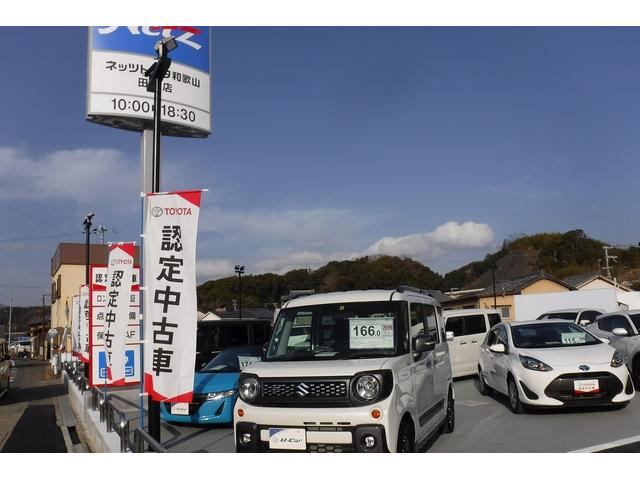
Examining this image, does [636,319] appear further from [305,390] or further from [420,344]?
[305,390]

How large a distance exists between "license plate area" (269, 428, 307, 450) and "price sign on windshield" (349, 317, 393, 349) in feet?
3.52

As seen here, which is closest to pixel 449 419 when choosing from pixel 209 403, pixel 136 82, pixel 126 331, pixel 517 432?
pixel 517 432

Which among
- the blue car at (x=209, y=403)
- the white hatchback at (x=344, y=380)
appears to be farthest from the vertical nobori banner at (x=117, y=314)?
the white hatchback at (x=344, y=380)

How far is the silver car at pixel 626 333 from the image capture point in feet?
34.5

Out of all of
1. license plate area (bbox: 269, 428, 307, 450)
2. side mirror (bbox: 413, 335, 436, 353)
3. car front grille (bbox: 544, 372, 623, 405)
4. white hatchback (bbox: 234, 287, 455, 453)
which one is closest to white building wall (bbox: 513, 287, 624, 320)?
car front grille (bbox: 544, 372, 623, 405)

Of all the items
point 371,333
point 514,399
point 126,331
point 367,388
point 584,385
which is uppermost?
point 371,333

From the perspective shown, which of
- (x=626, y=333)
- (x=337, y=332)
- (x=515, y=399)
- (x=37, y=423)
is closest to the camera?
(x=337, y=332)

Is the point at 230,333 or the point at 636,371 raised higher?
the point at 230,333

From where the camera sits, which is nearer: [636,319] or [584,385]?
[584,385]

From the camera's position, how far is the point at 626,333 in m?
10.4

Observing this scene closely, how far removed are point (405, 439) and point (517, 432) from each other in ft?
10.1

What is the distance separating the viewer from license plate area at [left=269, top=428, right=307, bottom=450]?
5.11m

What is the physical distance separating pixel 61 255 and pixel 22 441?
170 feet

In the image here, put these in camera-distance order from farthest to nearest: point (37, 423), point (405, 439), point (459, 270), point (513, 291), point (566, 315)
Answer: point (459, 270), point (513, 291), point (566, 315), point (37, 423), point (405, 439)
